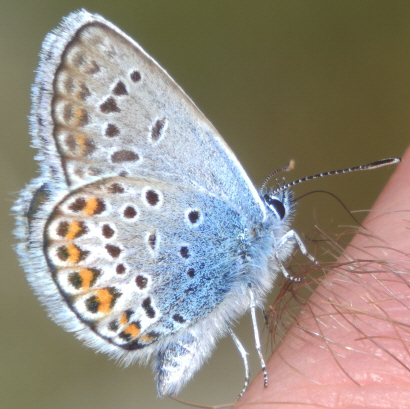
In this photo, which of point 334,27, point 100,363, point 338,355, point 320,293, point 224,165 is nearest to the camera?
point 338,355

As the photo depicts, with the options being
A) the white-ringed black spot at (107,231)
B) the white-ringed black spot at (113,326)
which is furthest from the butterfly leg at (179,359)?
the white-ringed black spot at (107,231)

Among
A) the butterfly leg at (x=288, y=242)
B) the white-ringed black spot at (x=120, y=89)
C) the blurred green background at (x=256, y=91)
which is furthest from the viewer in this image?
the blurred green background at (x=256, y=91)

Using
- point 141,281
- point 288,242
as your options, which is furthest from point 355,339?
point 141,281

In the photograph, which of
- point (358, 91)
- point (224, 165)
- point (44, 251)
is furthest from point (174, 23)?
point (44, 251)

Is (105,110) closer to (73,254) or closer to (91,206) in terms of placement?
(91,206)

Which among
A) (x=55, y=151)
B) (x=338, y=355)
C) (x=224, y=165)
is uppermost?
(x=55, y=151)

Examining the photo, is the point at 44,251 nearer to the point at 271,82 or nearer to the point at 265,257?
the point at 265,257

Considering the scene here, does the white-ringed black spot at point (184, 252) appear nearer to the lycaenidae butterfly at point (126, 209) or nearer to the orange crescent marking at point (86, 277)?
the lycaenidae butterfly at point (126, 209)
